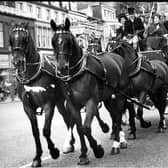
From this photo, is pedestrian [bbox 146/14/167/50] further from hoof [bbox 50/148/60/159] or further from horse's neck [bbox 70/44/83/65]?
hoof [bbox 50/148/60/159]

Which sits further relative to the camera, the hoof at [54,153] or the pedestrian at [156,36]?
the pedestrian at [156,36]

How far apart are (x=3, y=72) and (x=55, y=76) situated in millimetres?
30587

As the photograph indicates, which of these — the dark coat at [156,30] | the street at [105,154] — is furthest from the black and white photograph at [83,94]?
the dark coat at [156,30]

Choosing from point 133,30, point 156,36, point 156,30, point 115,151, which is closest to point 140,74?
point 133,30

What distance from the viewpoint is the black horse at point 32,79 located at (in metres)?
5.85

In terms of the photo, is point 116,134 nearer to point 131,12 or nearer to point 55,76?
point 55,76

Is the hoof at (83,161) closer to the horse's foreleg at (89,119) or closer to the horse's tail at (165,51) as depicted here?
the horse's foreleg at (89,119)

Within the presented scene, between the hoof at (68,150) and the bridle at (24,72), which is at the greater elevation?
the bridle at (24,72)

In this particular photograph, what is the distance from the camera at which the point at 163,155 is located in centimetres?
625

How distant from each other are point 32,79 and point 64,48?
2.78 feet

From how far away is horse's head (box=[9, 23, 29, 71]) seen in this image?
18.9 ft

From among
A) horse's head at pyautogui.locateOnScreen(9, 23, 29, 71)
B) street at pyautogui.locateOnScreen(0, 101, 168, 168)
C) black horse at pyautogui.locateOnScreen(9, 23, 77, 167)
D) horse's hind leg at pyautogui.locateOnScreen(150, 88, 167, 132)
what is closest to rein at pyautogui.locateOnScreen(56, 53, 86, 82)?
black horse at pyautogui.locateOnScreen(9, 23, 77, 167)

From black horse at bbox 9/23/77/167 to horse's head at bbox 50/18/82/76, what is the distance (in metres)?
0.40

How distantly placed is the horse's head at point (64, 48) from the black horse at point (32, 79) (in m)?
0.40
